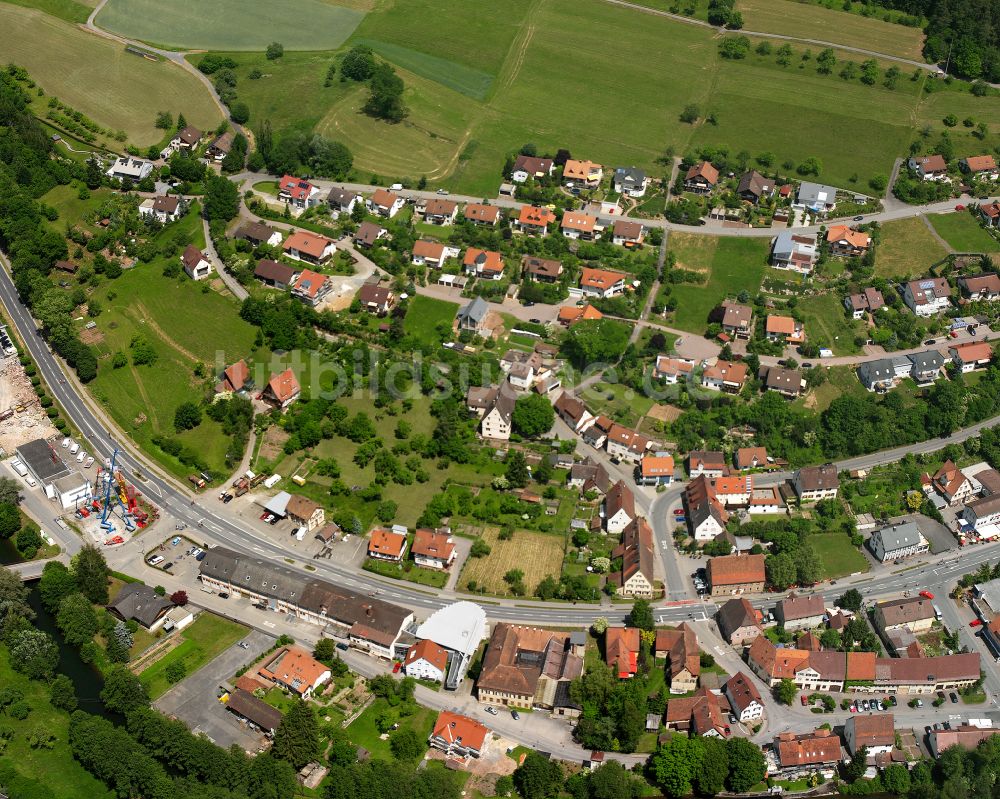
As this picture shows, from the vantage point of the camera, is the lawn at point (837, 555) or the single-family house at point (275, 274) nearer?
the lawn at point (837, 555)

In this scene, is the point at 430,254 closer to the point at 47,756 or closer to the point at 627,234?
the point at 627,234

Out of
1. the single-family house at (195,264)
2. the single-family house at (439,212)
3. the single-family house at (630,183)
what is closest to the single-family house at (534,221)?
the single-family house at (439,212)

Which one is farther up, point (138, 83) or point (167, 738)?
point (138, 83)

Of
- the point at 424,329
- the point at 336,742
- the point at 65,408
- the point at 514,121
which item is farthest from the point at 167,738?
the point at 514,121

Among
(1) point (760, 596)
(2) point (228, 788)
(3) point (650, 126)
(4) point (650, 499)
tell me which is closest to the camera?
(2) point (228, 788)

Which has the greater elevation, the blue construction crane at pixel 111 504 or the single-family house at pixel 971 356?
the single-family house at pixel 971 356

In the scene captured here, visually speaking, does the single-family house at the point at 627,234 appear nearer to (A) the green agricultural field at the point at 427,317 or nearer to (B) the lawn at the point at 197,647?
(A) the green agricultural field at the point at 427,317

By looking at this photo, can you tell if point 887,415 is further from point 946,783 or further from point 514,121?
point 514,121
